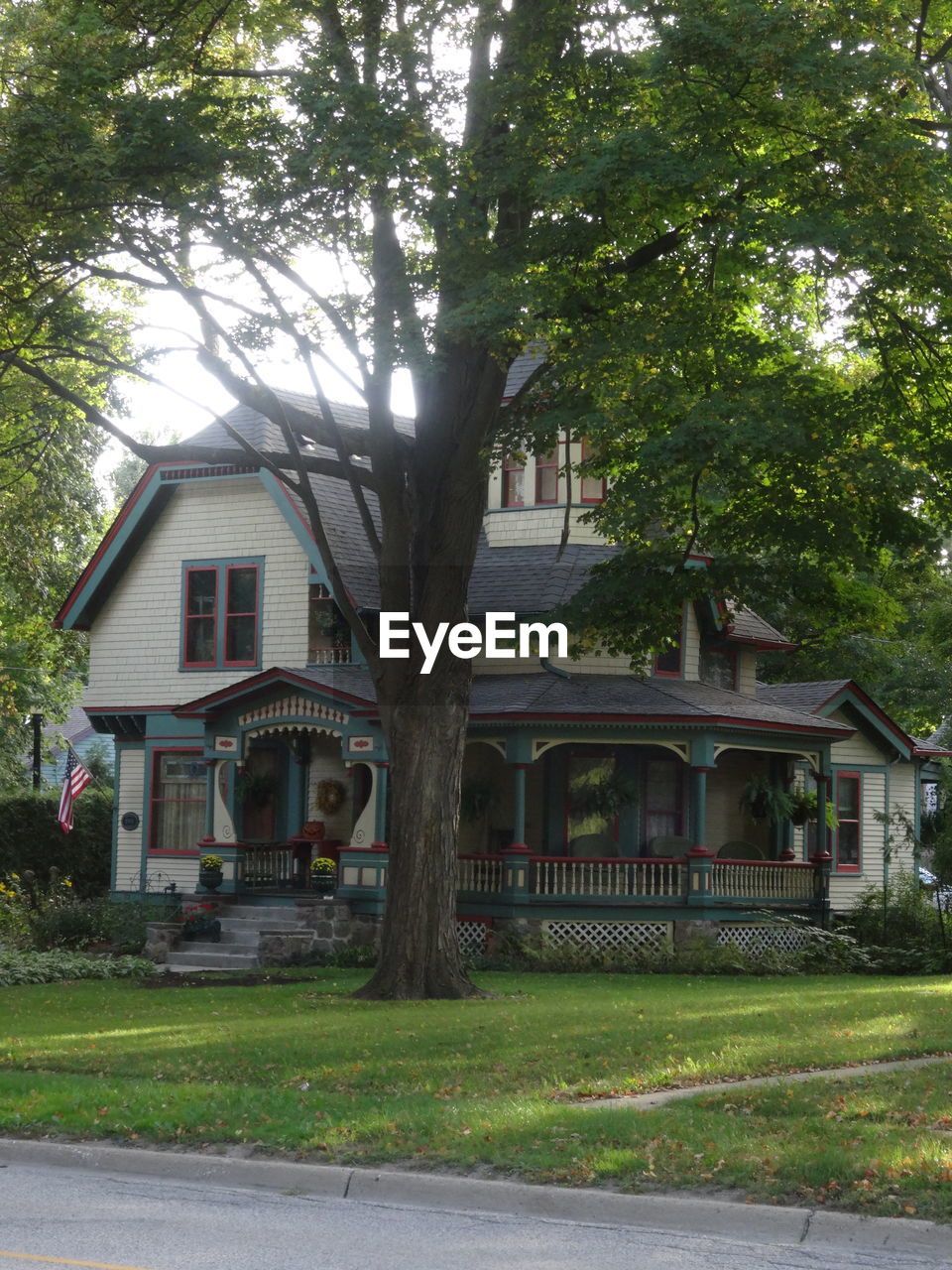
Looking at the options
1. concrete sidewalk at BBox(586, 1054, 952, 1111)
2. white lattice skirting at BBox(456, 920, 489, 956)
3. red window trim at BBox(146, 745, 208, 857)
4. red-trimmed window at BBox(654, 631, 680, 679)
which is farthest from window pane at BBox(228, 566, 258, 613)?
concrete sidewalk at BBox(586, 1054, 952, 1111)

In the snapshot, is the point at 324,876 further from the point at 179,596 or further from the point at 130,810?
the point at 179,596

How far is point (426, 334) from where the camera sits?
17344 millimetres

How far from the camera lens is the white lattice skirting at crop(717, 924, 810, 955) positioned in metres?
26.2

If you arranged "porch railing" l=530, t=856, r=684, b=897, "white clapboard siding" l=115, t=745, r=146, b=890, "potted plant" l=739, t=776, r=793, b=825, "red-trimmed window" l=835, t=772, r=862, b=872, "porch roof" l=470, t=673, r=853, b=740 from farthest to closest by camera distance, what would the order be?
"red-trimmed window" l=835, t=772, r=862, b=872 → "white clapboard siding" l=115, t=745, r=146, b=890 → "potted plant" l=739, t=776, r=793, b=825 → "porch railing" l=530, t=856, r=684, b=897 → "porch roof" l=470, t=673, r=853, b=740

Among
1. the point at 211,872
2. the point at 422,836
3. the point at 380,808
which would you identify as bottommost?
the point at 211,872

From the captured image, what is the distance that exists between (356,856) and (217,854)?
2.98m

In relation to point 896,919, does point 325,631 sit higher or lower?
higher

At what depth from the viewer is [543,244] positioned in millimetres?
16781

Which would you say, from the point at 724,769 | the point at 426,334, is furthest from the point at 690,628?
the point at 426,334

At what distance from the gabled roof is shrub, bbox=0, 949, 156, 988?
14.3 metres

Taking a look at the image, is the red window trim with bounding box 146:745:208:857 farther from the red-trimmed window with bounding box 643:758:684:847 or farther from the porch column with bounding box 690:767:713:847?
the porch column with bounding box 690:767:713:847

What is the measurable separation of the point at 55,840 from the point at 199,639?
7.18 metres

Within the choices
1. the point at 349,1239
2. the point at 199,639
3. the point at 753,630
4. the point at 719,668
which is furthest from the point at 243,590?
the point at 349,1239

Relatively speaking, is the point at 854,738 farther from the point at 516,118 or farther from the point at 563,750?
the point at 516,118
